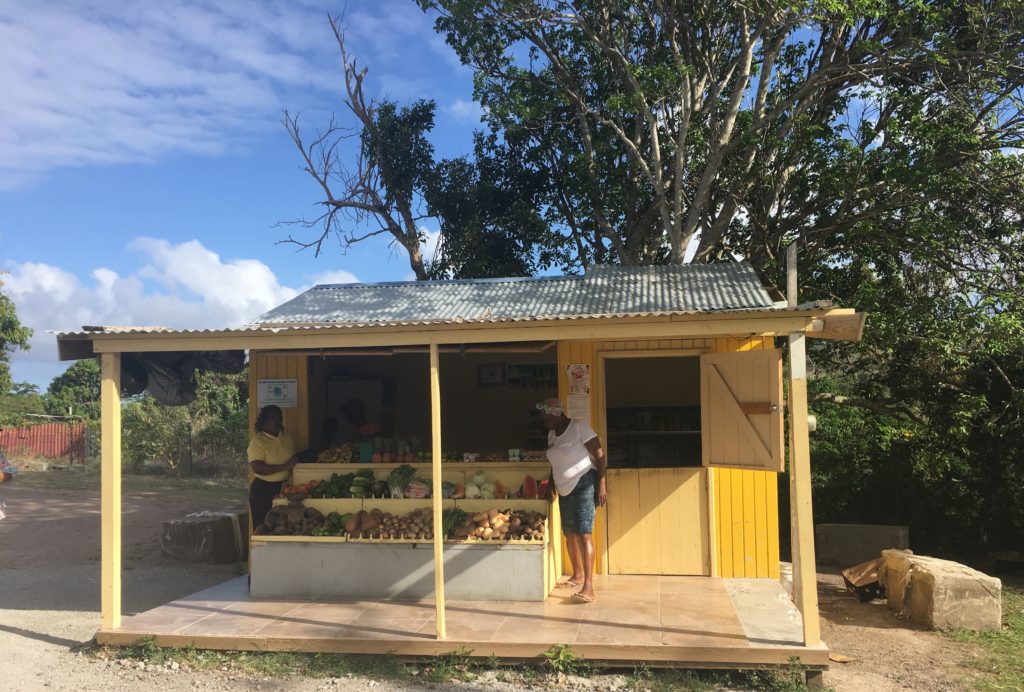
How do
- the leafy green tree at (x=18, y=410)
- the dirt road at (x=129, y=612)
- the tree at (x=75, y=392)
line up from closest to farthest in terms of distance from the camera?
the dirt road at (x=129, y=612)
the leafy green tree at (x=18, y=410)
the tree at (x=75, y=392)

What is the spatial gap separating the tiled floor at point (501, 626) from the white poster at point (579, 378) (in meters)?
1.93

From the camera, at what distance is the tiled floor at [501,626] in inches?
229

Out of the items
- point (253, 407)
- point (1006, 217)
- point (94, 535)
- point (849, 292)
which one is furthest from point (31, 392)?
point (1006, 217)

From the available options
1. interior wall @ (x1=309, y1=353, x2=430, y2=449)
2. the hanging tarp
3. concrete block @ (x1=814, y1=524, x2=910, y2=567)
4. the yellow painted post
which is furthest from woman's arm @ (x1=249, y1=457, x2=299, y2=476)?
concrete block @ (x1=814, y1=524, x2=910, y2=567)

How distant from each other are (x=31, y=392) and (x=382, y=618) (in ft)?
115

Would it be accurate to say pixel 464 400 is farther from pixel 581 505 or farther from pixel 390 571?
pixel 581 505

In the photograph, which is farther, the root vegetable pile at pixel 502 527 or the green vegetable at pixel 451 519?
the green vegetable at pixel 451 519

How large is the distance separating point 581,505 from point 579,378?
1.55 m

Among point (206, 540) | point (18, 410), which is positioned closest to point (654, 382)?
point (206, 540)

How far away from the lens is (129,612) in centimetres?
805

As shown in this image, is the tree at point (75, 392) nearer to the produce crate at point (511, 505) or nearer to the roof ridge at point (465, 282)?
the roof ridge at point (465, 282)

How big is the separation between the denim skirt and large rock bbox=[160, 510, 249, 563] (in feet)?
19.6

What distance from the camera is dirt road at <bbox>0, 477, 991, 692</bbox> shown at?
592cm

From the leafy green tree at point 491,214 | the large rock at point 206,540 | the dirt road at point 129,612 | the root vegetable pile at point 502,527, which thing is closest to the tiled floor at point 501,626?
the dirt road at point 129,612
